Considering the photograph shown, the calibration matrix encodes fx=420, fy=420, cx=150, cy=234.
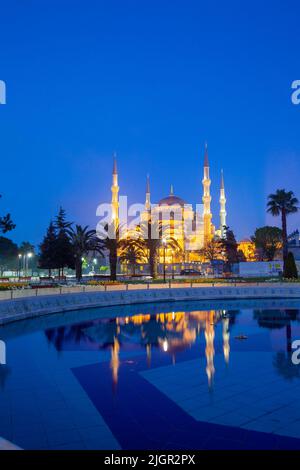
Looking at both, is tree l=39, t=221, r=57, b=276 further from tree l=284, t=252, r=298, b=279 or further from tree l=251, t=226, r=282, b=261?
tree l=251, t=226, r=282, b=261

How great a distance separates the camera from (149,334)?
1462cm

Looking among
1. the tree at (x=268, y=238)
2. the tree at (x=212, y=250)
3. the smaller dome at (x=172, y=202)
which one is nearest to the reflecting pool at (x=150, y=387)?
the tree at (x=268, y=238)

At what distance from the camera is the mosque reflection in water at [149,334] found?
1172 centimetres

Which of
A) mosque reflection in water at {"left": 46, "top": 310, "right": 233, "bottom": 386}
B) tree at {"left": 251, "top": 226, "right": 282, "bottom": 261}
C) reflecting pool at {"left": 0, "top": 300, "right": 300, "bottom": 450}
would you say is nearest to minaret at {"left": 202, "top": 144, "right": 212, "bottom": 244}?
tree at {"left": 251, "top": 226, "right": 282, "bottom": 261}

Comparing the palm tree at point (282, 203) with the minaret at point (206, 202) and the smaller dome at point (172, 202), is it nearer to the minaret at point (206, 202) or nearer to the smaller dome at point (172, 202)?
the minaret at point (206, 202)

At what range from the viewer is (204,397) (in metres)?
7.39

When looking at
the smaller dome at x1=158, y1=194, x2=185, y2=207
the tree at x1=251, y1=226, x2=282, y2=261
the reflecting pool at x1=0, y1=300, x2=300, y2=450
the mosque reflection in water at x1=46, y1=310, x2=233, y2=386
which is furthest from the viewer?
the smaller dome at x1=158, y1=194, x2=185, y2=207

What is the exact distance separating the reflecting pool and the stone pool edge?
5.68ft

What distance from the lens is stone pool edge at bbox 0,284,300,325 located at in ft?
58.5

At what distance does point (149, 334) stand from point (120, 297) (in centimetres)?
1006

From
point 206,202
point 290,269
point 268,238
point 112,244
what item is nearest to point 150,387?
point 290,269

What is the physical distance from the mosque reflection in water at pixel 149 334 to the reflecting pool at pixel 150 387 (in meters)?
0.04
